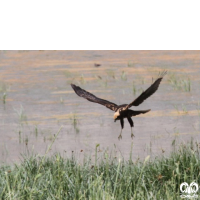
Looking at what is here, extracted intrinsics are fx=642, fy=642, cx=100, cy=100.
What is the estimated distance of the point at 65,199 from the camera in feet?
14.1

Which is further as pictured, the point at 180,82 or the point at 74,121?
the point at 180,82

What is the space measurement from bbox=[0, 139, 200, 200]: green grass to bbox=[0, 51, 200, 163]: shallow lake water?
172 mm

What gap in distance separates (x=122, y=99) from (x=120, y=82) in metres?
1.54

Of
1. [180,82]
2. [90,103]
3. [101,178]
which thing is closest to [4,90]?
[90,103]

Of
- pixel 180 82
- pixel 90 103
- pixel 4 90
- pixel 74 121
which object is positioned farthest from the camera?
pixel 180 82

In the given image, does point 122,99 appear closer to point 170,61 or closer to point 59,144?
point 59,144

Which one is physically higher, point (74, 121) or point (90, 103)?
point (90, 103)

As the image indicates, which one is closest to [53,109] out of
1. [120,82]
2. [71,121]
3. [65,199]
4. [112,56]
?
[71,121]

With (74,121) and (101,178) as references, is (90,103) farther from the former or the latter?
(101,178)

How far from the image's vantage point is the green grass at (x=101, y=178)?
4.20 meters

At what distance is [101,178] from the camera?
462 centimetres

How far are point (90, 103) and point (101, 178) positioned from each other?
3897 mm

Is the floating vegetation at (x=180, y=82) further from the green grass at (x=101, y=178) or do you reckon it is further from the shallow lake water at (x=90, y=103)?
the green grass at (x=101, y=178)

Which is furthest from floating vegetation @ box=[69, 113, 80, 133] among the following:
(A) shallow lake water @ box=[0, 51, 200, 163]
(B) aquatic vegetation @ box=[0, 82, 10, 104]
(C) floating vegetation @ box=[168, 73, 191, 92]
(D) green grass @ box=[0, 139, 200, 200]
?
(C) floating vegetation @ box=[168, 73, 191, 92]
